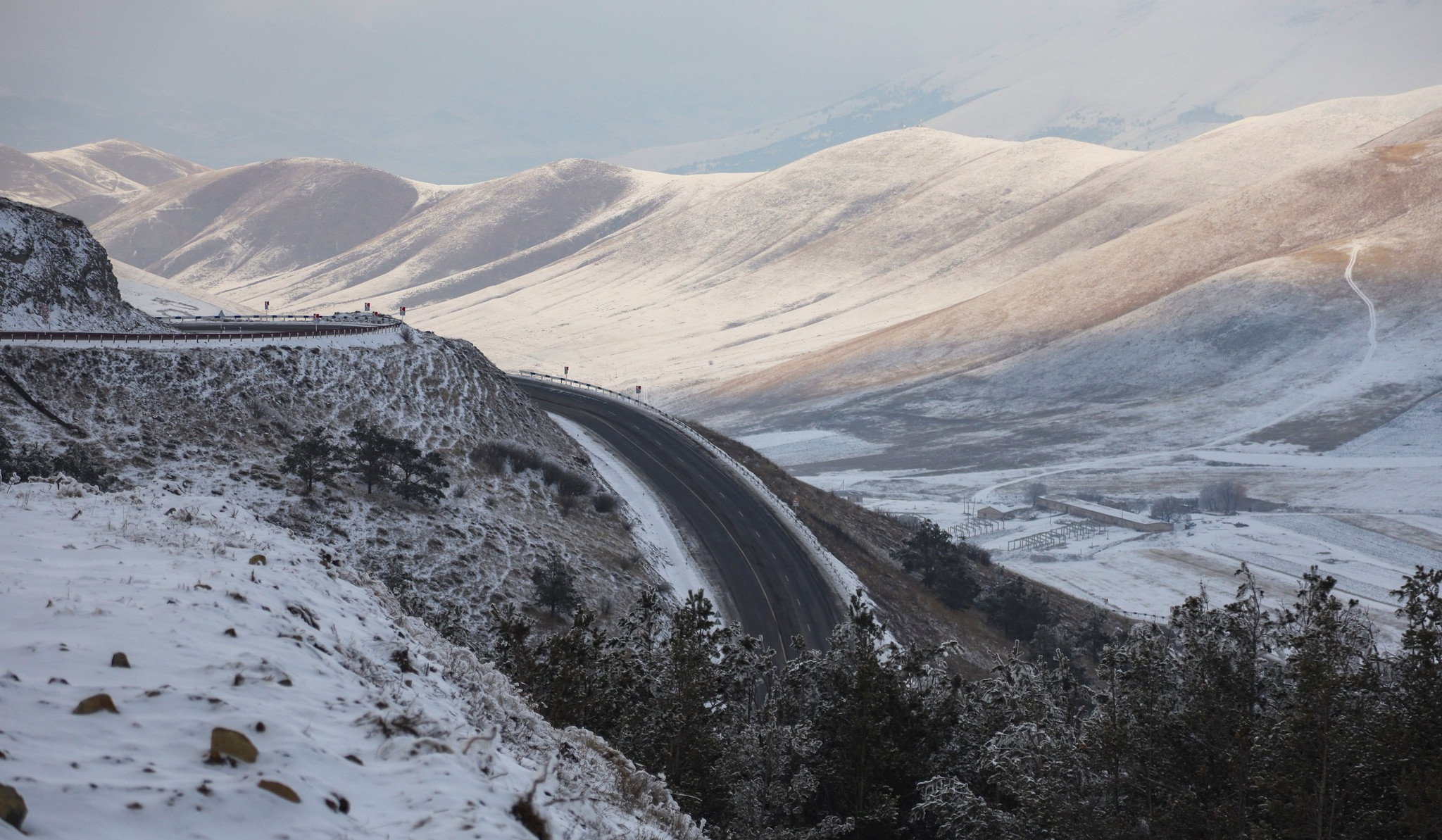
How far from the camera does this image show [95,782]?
18.7ft

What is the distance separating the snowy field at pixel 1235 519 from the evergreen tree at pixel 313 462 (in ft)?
174

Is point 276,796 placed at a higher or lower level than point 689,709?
higher

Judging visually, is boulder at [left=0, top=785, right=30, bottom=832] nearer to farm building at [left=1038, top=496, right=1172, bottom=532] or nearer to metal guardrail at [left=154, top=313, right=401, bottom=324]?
metal guardrail at [left=154, top=313, right=401, bottom=324]

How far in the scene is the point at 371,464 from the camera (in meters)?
37.4

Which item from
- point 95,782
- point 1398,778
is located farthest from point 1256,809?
point 95,782

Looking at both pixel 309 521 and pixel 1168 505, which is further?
pixel 1168 505

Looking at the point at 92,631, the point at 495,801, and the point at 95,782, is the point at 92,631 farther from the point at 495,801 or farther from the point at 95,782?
the point at 495,801

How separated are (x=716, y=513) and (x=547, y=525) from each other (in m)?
12.8

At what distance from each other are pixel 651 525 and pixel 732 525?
4871mm

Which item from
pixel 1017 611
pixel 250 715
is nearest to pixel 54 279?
pixel 250 715

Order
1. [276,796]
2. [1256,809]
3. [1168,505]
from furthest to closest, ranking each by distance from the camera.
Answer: [1168,505] < [1256,809] < [276,796]

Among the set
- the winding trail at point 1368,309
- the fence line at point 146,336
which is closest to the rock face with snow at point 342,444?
the fence line at point 146,336

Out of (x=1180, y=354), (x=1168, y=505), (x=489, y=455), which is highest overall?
(x=1180, y=354)

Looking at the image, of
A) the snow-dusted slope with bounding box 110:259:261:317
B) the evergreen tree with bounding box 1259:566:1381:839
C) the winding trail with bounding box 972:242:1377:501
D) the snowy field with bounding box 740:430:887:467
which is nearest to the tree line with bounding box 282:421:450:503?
the evergreen tree with bounding box 1259:566:1381:839
